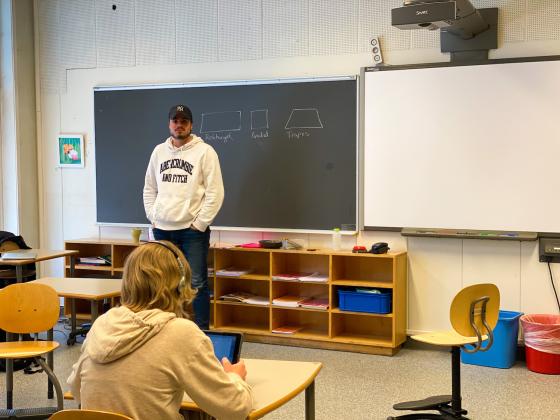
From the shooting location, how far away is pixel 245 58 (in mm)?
5793

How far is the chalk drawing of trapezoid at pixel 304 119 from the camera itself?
5.49 meters

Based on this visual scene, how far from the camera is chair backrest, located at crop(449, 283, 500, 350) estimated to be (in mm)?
3407

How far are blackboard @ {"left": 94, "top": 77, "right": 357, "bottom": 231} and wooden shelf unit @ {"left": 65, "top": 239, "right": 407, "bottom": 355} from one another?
0.93 ft

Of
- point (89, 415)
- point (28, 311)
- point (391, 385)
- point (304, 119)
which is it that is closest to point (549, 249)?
point (391, 385)

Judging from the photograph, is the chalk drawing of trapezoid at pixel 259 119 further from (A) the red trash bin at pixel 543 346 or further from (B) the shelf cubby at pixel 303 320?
(A) the red trash bin at pixel 543 346

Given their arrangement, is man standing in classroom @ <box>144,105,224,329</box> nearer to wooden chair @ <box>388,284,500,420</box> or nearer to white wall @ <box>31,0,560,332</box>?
white wall @ <box>31,0,560,332</box>

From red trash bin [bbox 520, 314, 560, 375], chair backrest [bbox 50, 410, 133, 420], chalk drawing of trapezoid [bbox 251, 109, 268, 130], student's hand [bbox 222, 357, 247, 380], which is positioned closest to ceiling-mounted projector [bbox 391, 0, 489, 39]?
chalk drawing of trapezoid [bbox 251, 109, 268, 130]

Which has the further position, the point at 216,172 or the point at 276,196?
the point at 276,196

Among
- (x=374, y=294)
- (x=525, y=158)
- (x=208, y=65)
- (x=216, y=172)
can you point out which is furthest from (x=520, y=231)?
(x=208, y=65)

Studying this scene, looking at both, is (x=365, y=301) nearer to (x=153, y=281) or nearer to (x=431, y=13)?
(x=431, y=13)

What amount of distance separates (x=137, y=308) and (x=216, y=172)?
3.11 meters

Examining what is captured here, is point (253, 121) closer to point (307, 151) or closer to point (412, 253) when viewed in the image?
point (307, 151)

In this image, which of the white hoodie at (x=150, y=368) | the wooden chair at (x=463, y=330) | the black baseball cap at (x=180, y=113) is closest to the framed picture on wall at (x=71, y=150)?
the black baseball cap at (x=180, y=113)

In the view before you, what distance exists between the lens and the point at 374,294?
5137mm
